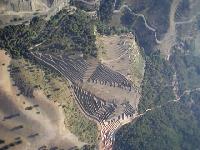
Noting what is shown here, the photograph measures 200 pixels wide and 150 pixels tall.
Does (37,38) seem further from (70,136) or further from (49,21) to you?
(70,136)

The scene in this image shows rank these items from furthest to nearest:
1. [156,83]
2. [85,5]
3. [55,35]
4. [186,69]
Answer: [186,69] < [156,83] < [85,5] < [55,35]

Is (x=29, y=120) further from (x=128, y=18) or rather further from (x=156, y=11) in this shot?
(x=156, y=11)

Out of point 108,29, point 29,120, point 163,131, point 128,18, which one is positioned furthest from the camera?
point 128,18

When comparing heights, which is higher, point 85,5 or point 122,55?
point 85,5

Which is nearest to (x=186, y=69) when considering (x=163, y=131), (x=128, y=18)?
(x=128, y=18)

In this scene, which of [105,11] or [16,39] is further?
[105,11]

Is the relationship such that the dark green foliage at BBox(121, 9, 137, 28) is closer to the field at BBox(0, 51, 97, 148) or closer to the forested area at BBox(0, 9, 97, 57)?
the forested area at BBox(0, 9, 97, 57)

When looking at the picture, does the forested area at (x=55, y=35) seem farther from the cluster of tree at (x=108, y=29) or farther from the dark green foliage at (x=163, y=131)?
the dark green foliage at (x=163, y=131)

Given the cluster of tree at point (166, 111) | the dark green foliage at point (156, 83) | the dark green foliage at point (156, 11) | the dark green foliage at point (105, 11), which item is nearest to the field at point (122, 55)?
the dark green foliage at point (156, 83)
